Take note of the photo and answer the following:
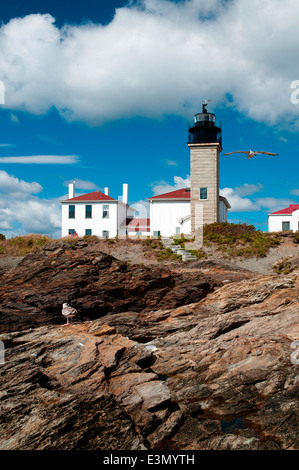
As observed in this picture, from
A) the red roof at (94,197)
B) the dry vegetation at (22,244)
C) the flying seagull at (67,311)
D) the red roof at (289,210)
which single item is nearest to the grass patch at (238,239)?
the red roof at (289,210)

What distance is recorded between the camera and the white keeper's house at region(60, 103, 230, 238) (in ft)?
116

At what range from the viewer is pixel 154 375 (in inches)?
366

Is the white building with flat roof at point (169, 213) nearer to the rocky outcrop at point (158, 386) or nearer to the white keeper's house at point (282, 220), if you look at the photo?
the white keeper's house at point (282, 220)

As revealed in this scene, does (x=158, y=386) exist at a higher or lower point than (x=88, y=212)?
lower

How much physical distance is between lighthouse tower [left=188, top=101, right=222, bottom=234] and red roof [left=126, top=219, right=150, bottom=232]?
234 inches

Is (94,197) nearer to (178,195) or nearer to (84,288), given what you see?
(178,195)

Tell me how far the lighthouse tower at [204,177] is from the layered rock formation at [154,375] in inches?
795

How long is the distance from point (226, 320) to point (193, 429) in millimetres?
5830

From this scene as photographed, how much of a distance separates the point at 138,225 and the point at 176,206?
16.6 feet

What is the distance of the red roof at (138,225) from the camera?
129 ft

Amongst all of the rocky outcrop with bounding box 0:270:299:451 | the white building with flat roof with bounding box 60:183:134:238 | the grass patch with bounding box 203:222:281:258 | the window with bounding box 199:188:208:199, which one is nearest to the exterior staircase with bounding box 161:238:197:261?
the grass patch with bounding box 203:222:281:258

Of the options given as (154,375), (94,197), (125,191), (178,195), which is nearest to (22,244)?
(94,197)

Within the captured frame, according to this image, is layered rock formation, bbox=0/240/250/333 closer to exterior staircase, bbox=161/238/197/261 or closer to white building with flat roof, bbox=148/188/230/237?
exterior staircase, bbox=161/238/197/261

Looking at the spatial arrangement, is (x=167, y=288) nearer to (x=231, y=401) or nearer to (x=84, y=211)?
(x=231, y=401)
